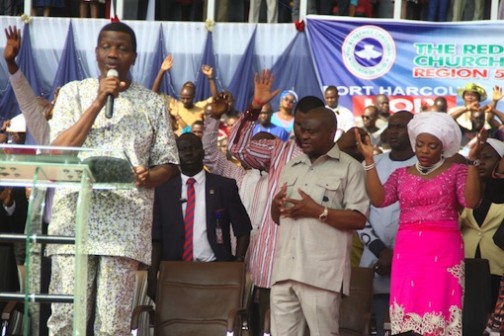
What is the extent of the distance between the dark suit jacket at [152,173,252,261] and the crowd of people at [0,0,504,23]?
6.90m

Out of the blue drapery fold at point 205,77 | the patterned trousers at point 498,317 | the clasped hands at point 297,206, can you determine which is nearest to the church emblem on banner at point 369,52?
the blue drapery fold at point 205,77

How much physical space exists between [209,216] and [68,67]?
268 inches

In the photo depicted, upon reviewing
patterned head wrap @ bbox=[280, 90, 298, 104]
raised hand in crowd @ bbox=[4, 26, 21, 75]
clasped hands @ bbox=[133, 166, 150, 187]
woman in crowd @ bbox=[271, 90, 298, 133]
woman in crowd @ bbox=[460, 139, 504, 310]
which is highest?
raised hand in crowd @ bbox=[4, 26, 21, 75]

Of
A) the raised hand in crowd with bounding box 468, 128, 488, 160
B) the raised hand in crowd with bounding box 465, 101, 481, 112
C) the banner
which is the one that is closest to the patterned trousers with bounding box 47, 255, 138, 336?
the raised hand in crowd with bounding box 468, 128, 488, 160

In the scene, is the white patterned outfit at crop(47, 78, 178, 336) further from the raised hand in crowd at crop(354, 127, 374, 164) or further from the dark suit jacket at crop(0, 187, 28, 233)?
the dark suit jacket at crop(0, 187, 28, 233)

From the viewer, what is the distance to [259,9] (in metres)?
15.3

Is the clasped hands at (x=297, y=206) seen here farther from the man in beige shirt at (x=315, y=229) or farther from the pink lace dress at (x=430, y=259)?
the pink lace dress at (x=430, y=259)

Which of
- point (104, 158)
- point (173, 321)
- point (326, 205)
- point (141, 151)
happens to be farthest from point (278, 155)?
point (104, 158)

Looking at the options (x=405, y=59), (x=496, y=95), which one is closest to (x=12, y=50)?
(x=496, y=95)

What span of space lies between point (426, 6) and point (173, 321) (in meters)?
8.49

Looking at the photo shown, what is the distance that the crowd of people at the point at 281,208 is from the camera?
5.02 meters

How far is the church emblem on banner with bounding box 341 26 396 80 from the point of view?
1384cm

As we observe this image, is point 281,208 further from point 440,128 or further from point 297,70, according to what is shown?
point 297,70

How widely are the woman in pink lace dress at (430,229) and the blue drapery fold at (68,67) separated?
850 centimetres
